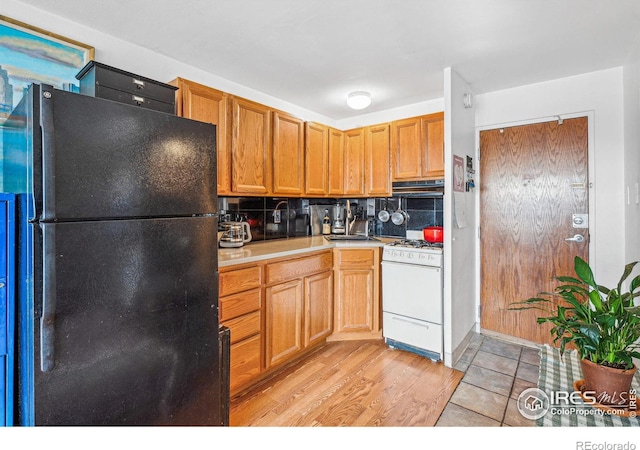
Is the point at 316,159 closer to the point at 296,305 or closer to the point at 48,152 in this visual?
the point at 296,305

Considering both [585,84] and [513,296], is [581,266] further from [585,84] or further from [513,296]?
[585,84]

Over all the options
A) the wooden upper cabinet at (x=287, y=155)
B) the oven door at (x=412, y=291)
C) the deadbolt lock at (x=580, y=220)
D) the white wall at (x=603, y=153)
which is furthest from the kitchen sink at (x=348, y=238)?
the white wall at (x=603, y=153)

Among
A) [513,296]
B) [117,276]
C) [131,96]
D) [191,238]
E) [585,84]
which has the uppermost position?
[585,84]

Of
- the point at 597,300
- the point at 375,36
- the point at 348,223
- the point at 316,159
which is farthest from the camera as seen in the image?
the point at 348,223

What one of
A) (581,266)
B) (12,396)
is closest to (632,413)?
(581,266)

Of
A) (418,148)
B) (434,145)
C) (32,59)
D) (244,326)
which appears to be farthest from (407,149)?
(32,59)

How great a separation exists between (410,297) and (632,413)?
5.72 feet

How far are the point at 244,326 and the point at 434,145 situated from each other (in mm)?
2199

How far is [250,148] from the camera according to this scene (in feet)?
8.13

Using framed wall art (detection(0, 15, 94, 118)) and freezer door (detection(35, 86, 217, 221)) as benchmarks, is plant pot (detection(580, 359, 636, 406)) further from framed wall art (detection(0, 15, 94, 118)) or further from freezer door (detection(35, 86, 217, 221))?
framed wall art (detection(0, 15, 94, 118))

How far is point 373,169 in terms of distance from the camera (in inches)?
128

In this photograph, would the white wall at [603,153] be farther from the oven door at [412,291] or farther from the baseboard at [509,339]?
the oven door at [412,291]

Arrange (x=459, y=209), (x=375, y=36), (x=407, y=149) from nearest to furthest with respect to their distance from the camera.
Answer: (x=375, y=36) → (x=459, y=209) → (x=407, y=149)

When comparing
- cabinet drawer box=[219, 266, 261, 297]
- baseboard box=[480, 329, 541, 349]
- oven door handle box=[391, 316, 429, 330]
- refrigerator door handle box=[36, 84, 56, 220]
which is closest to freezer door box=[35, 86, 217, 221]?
refrigerator door handle box=[36, 84, 56, 220]
